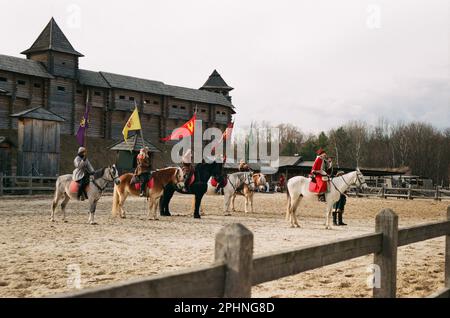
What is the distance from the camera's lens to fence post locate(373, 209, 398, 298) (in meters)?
4.29

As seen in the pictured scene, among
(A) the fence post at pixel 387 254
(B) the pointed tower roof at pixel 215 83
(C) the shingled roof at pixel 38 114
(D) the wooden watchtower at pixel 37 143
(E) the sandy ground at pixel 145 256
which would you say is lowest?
(E) the sandy ground at pixel 145 256

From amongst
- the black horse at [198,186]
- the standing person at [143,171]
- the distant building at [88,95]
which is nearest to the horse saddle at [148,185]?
the standing person at [143,171]

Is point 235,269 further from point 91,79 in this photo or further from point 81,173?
point 91,79

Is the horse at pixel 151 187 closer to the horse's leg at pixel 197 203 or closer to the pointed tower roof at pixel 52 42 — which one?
the horse's leg at pixel 197 203

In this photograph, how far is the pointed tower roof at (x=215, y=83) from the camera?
221 feet

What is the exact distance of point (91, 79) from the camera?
166 feet

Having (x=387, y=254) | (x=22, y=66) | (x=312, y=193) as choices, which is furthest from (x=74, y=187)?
(x=22, y=66)

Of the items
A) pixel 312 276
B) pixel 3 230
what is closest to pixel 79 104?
pixel 3 230

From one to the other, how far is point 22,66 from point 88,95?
773 centimetres

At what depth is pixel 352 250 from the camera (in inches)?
151

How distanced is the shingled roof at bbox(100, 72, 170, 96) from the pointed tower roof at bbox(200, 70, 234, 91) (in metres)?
11.4

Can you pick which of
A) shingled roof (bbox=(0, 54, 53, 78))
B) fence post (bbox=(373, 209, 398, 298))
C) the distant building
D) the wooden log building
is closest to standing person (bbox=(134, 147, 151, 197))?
fence post (bbox=(373, 209, 398, 298))

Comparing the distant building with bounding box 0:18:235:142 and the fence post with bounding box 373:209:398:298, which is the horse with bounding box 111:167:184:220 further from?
the distant building with bounding box 0:18:235:142
